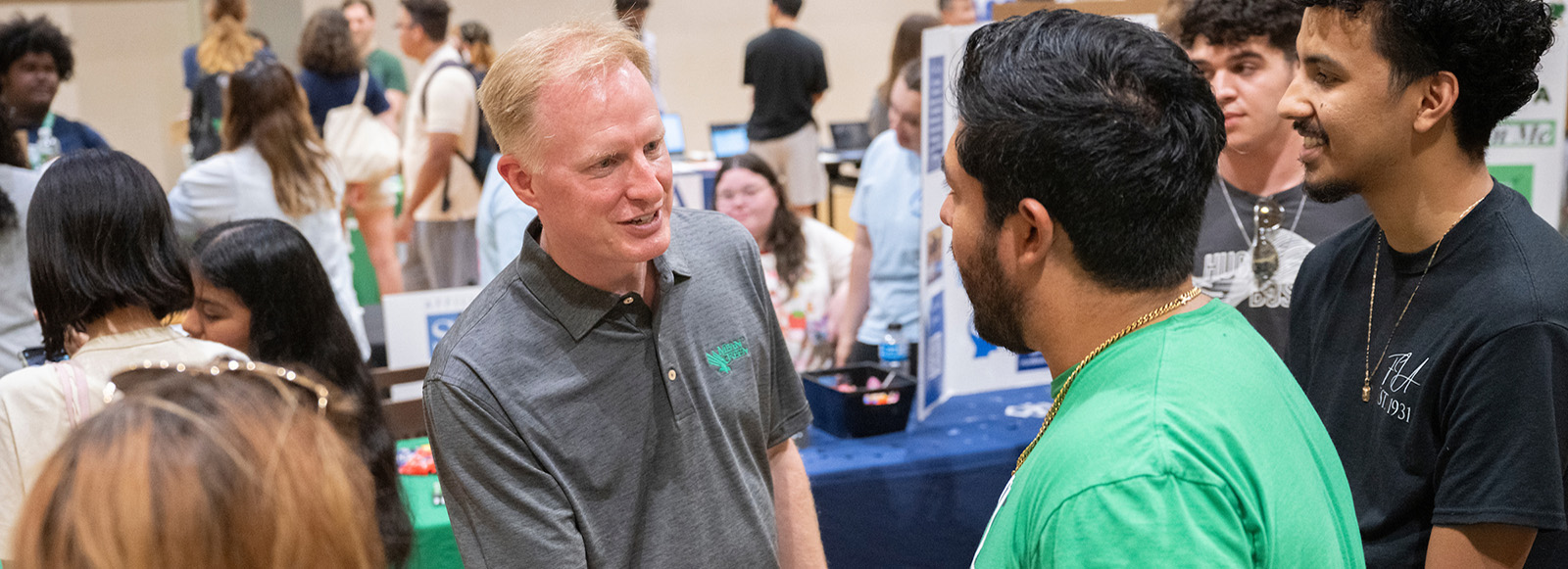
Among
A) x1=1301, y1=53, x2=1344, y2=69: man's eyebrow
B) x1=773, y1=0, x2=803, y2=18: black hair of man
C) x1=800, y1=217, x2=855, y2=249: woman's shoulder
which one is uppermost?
x1=1301, y1=53, x2=1344, y2=69: man's eyebrow

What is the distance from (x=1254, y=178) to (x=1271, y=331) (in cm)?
32

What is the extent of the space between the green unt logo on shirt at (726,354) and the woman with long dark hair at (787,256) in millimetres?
2082

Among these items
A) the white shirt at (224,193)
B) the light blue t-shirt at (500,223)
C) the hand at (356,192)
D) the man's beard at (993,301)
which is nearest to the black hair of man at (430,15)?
the hand at (356,192)

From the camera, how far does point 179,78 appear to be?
947 cm

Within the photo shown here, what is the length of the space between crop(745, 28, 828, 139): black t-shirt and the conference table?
461cm

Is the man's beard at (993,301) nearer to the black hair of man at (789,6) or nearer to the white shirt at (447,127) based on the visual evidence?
the white shirt at (447,127)

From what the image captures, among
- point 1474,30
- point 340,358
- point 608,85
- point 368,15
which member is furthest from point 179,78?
point 1474,30

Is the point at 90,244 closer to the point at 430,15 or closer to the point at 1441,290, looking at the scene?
the point at 1441,290

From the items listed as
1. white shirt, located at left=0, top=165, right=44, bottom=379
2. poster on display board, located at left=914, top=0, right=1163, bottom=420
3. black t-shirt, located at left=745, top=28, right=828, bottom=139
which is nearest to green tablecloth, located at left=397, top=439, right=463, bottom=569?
poster on display board, located at left=914, top=0, right=1163, bottom=420

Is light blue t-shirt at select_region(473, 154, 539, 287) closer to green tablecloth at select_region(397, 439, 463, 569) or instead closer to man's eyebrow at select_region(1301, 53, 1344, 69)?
green tablecloth at select_region(397, 439, 463, 569)

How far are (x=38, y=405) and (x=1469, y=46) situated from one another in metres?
2.26

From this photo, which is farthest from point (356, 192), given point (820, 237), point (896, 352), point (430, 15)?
point (896, 352)

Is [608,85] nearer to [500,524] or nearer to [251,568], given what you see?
[500,524]

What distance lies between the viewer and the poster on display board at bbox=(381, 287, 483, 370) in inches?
139
